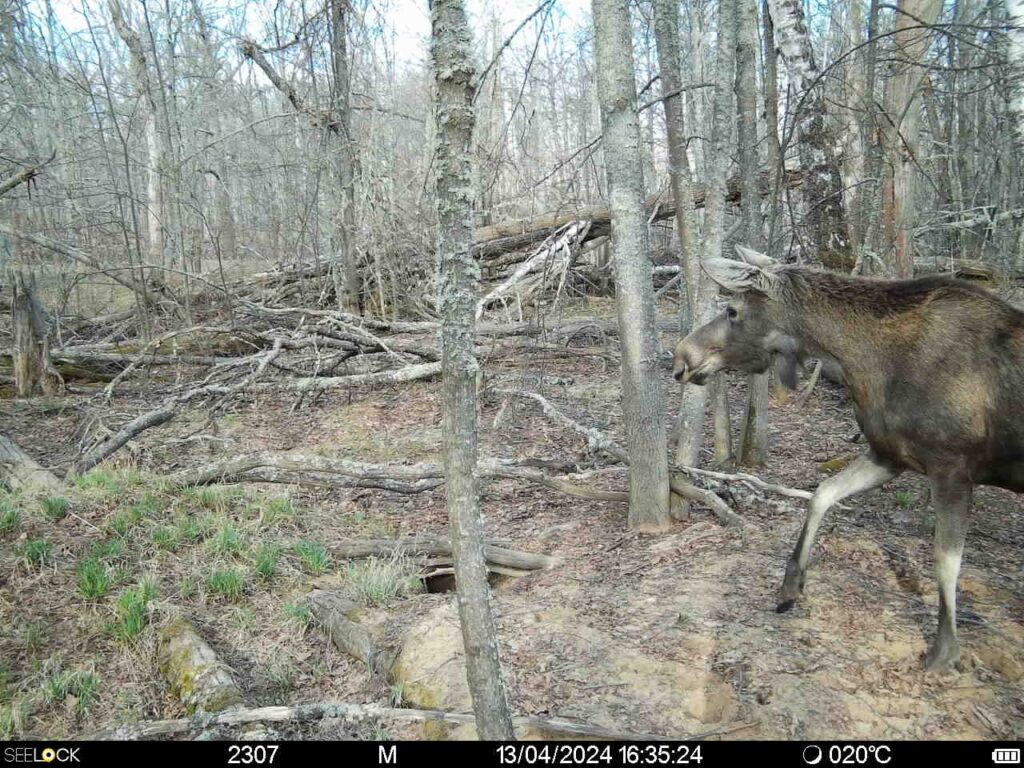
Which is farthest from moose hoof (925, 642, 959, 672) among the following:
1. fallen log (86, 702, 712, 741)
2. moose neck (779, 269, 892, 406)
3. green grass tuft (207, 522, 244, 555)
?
green grass tuft (207, 522, 244, 555)

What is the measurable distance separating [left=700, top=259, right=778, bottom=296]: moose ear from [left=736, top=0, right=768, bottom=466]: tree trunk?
2115mm

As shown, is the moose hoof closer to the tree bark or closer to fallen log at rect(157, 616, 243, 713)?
the tree bark

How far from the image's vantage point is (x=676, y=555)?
5.33 meters

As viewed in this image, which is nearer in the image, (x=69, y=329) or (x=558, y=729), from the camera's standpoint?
(x=558, y=729)

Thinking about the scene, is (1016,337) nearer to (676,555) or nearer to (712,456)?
(676,555)

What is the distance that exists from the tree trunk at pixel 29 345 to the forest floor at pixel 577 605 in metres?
4.18

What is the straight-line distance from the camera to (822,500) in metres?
4.54

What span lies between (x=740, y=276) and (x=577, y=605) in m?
2.30

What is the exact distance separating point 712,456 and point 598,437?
1.28 metres

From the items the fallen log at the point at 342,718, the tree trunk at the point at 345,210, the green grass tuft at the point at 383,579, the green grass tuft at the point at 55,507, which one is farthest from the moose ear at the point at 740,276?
the tree trunk at the point at 345,210
